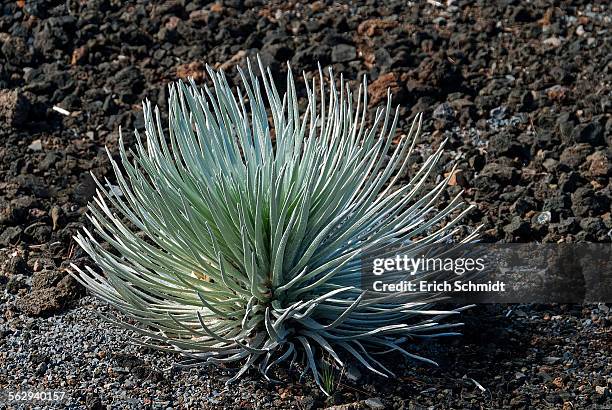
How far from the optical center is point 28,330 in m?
3.12

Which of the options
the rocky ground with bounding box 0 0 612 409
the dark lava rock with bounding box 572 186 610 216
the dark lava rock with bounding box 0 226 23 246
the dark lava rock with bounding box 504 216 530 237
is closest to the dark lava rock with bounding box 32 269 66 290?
the rocky ground with bounding box 0 0 612 409

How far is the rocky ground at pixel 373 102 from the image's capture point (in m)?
2.90

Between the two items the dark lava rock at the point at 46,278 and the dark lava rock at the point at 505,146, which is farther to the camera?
the dark lava rock at the point at 505,146

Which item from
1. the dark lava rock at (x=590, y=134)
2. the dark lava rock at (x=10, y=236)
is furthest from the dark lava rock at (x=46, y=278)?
the dark lava rock at (x=590, y=134)

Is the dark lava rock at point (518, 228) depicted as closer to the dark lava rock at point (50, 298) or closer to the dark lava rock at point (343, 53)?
the dark lava rock at point (343, 53)

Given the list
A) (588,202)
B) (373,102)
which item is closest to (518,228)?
(588,202)

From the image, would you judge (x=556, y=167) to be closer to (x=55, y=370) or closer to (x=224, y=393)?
(x=224, y=393)

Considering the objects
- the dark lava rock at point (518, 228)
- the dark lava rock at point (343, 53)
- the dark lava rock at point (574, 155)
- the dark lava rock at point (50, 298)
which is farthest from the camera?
the dark lava rock at point (343, 53)

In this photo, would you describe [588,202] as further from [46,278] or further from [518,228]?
[46,278]

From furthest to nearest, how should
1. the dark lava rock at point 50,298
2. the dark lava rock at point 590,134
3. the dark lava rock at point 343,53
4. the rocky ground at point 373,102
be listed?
the dark lava rock at point 343,53 → the dark lava rock at point 590,134 → the dark lava rock at point 50,298 → the rocky ground at point 373,102

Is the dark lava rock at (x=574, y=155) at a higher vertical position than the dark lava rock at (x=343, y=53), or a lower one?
lower

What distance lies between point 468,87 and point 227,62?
97 cm

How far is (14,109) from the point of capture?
13.3ft

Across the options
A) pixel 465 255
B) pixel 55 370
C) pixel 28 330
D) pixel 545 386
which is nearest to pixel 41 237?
pixel 28 330
